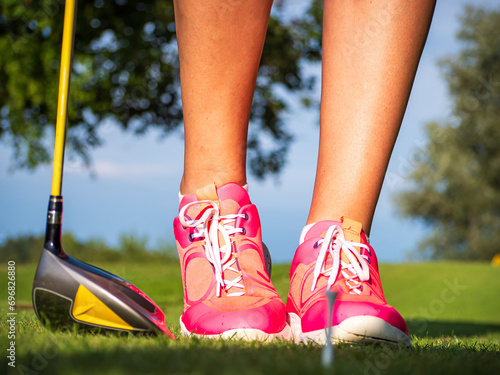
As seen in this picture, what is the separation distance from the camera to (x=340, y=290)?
1.29m

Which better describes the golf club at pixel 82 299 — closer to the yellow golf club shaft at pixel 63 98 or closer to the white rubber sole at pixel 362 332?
the yellow golf club shaft at pixel 63 98

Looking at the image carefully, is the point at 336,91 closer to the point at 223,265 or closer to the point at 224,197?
the point at 224,197

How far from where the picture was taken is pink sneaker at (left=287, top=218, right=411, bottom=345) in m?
1.19

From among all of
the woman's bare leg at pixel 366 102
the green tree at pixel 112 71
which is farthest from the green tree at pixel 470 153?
the woman's bare leg at pixel 366 102

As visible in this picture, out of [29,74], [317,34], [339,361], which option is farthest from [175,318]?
[317,34]

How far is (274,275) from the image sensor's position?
4676 millimetres

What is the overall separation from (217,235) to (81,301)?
1.31ft

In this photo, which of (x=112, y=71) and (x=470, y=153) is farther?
(x=470, y=153)

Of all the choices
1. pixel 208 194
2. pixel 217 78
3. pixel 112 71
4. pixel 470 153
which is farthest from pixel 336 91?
pixel 470 153

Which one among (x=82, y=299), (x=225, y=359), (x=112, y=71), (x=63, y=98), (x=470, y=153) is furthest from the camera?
(x=470, y=153)

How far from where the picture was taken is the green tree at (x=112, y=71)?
6.86m

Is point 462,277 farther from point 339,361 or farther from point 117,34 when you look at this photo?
point 117,34

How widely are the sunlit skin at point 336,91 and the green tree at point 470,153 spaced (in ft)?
42.5

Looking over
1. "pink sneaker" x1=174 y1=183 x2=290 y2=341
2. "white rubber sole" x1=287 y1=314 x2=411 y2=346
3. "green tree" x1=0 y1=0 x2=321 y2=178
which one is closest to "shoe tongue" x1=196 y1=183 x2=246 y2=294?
"pink sneaker" x1=174 y1=183 x2=290 y2=341
